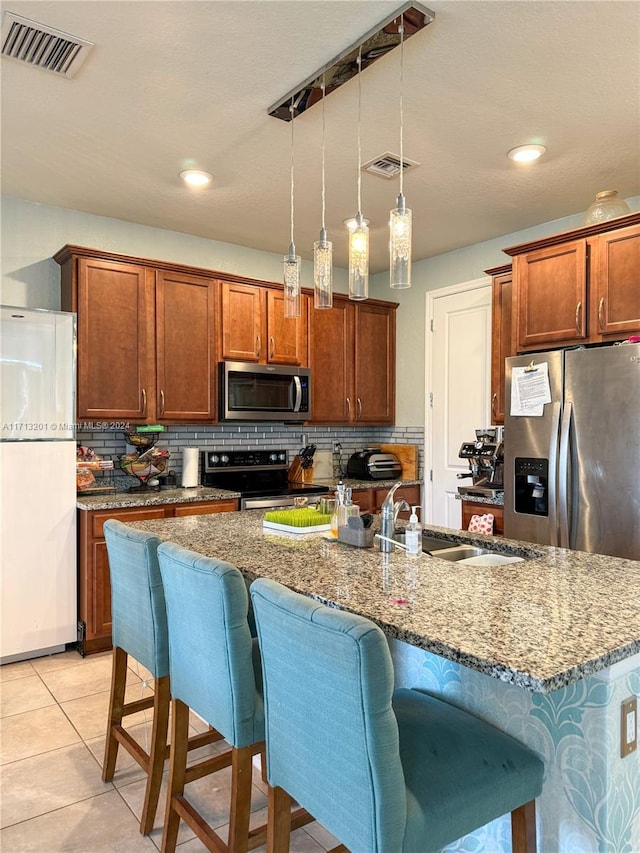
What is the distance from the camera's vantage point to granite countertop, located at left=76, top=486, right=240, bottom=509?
3.49 m

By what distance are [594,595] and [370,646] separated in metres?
0.79

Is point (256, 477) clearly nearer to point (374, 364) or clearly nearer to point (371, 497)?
point (371, 497)

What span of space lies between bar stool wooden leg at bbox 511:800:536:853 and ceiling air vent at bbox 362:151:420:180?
2.86 m

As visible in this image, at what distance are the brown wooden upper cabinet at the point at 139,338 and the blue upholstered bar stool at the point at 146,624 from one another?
1.78 meters

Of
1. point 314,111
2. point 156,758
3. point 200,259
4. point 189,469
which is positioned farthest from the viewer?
point 200,259

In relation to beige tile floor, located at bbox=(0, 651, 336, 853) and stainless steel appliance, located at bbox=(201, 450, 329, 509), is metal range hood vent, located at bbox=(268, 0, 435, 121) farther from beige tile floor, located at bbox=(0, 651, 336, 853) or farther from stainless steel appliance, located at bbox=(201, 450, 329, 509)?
beige tile floor, located at bbox=(0, 651, 336, 853)

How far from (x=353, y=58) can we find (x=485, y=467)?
8.22 ft

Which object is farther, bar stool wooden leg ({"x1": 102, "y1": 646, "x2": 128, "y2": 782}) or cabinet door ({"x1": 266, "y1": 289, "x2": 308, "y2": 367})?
cabinet door ({"x1": 266, "y1": 289, "x2": 308, "y2": 367})

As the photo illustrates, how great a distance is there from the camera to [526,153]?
10.00 ft

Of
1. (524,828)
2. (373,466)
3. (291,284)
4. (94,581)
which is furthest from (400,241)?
(373,466)

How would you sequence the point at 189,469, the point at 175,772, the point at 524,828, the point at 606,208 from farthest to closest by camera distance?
the point at 189,469 < the point at 606,208 < the point at 175,772 < the point at 524,828

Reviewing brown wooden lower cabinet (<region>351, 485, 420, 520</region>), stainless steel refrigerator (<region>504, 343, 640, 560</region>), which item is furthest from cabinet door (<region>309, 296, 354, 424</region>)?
stainless steel refrigerator (<region>504, 343, 640, 560</region>)

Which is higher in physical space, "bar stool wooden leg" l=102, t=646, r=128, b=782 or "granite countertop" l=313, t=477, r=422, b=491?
"granite countertop" l=313, t=477, r=422, b=491

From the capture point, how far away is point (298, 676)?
4.03 ft
